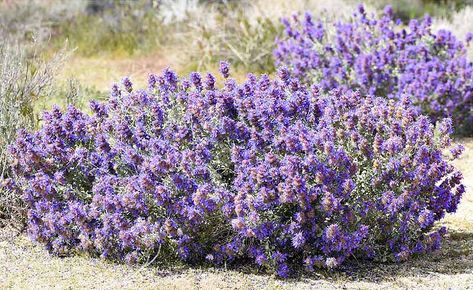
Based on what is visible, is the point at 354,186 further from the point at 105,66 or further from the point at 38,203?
the point at 105,66

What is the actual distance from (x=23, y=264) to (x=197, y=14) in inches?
301

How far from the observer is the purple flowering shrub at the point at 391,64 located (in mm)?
7945

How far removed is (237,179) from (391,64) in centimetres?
426

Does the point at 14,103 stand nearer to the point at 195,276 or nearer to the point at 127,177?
the point at 127,177

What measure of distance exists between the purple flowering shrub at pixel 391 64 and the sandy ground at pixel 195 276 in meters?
3.18

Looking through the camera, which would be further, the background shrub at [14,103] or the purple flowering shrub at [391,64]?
the purple flowering shrub at [391,64]

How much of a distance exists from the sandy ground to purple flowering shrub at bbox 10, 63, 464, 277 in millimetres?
90

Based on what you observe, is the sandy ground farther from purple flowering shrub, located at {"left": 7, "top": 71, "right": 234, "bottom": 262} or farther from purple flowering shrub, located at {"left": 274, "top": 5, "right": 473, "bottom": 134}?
purple flowering shrub, located at {"left": 274, "top": 5, "right": 473, "bottom": 134}

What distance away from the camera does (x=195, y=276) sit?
4.48 m

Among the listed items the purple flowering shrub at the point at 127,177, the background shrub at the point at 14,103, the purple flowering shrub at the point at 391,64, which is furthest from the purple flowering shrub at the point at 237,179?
the purple flowering shrub at the point at 391,64

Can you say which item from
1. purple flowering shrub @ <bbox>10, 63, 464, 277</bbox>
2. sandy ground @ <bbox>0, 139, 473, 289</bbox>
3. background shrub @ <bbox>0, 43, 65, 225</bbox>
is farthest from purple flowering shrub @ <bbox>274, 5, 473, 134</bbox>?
sandy ground @ <bbox>0, 139, 473, 289</bbox>

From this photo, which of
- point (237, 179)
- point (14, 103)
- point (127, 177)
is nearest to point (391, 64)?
point (14, 103)

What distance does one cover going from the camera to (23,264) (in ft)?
15.4

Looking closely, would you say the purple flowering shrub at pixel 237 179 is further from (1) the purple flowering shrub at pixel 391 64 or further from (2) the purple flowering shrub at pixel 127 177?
(1) the purple flowering shrub at pixel 391 64
